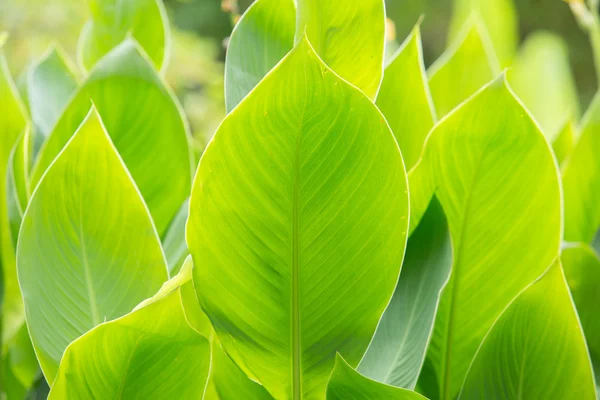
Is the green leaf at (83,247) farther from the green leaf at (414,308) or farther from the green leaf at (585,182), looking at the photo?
the green leaf at (585,182)

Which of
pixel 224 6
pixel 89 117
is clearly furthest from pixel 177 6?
pixel 89 117

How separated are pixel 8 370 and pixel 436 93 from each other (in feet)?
1.60

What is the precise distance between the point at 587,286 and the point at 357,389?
0.24 metres

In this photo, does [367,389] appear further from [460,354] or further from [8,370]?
[8,370]

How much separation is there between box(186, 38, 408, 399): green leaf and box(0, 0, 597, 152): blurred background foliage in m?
2.31

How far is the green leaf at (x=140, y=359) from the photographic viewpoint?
321 mm

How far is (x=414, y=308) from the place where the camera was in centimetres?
41

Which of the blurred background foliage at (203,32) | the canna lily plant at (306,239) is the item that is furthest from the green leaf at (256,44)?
the blurred background foliage at (203,32)

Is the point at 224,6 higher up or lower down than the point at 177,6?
higher up

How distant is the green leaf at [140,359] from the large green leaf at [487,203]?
0.17m

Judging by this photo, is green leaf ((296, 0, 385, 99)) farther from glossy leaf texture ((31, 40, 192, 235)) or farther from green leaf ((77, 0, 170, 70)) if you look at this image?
green leaf ((77, 0, 170, 70))

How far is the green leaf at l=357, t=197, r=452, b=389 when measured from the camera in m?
0.38

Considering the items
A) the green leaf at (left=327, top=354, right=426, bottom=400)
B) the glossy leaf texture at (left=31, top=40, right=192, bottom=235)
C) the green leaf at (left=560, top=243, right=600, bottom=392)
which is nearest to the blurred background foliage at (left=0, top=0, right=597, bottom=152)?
the glossy leaf texture at (left=31, top=40, right=192, bottom=235)

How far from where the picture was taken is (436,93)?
2.18ft
